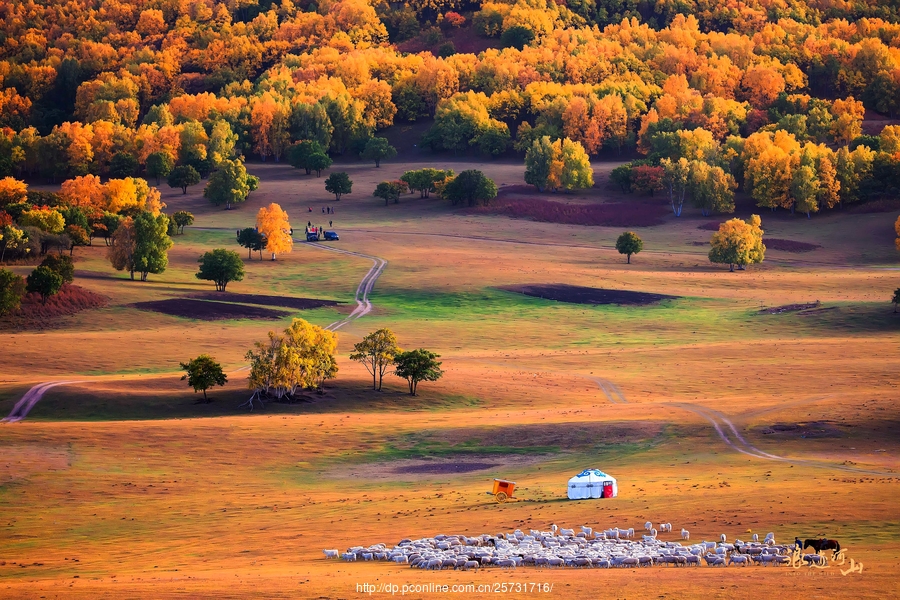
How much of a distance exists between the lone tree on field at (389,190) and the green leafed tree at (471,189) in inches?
298

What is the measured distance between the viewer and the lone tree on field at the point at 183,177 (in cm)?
18088

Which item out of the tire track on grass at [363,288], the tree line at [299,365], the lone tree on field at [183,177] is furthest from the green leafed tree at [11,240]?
the lone tree on field at [183,177]

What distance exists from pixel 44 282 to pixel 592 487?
65239 millimetres

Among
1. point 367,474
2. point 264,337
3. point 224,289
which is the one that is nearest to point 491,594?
point 367,474

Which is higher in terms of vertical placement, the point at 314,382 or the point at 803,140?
the point at 803,140

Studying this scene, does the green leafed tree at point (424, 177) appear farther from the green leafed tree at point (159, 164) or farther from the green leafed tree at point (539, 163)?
the green leafed tree at point (159, 164)

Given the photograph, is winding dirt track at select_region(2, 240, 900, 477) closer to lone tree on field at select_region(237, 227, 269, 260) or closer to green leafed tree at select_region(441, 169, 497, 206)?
lone tree on field at select_region(237, 227, 269, 260)

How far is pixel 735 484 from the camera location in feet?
156

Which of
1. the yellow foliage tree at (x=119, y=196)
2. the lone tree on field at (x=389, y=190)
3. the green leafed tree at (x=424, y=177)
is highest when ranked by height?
the green leafed tree at (x=424, y=177)

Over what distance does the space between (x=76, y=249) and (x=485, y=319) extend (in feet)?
171

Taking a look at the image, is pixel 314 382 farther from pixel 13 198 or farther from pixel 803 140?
pixel 803 140

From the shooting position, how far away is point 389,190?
573ft

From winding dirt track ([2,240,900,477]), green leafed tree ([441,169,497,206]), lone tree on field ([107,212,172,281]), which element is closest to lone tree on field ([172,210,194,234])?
lone tree on field ([107,212,172,281])

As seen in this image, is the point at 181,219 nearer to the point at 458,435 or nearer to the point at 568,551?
the point at 458,435
